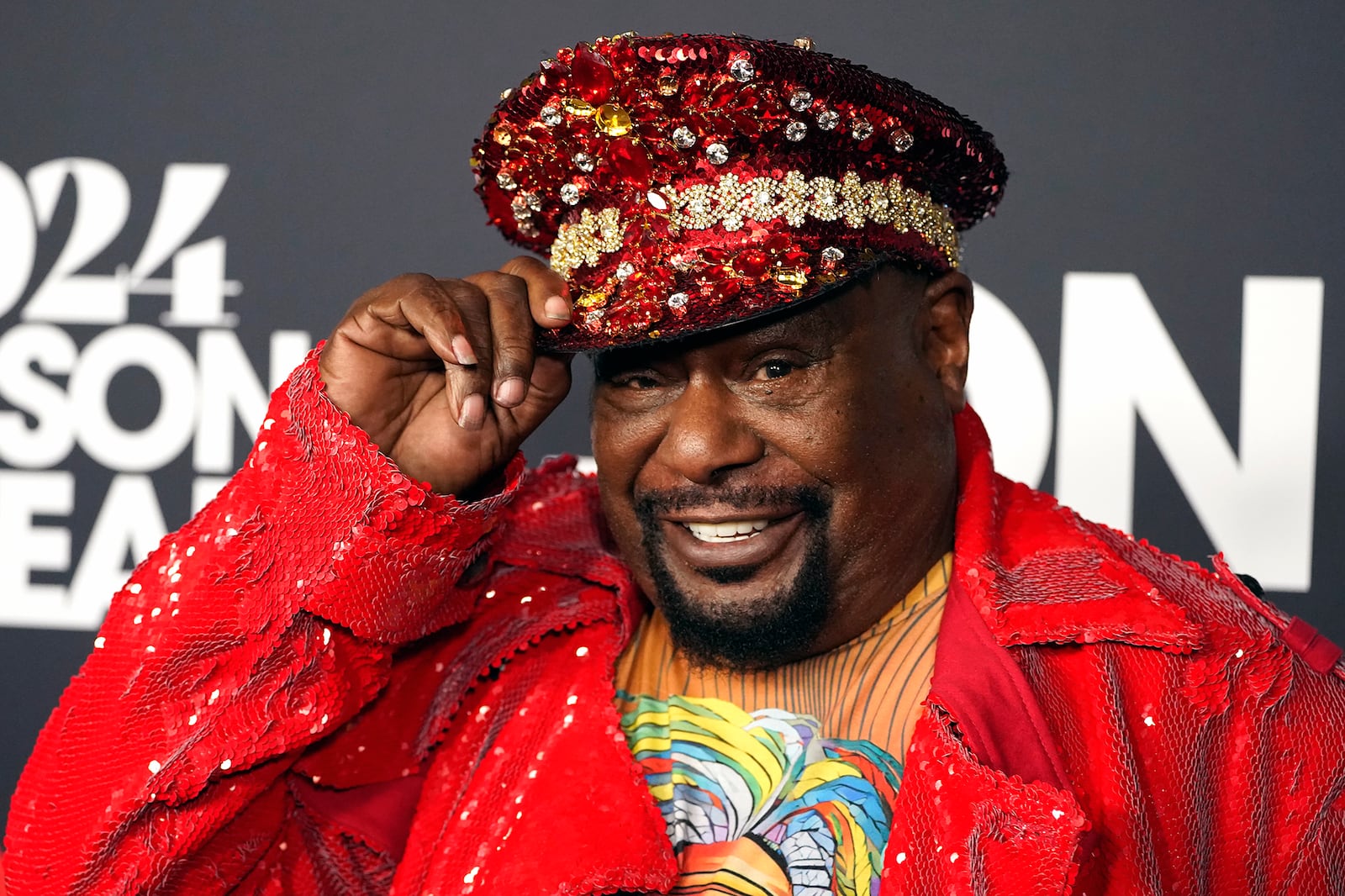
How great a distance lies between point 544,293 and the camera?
1168 mm

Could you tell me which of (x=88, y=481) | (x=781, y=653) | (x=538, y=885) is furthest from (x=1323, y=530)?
(x=88, y=481)

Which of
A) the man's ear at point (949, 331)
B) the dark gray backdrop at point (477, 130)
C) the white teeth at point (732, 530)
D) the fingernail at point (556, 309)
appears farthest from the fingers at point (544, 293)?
the dark gray backdrop at point (477, 130)

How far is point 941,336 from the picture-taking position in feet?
4.27

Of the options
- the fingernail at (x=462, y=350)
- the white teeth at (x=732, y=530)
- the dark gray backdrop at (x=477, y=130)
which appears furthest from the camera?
the dark gray backdrop at (x=477, y=130)

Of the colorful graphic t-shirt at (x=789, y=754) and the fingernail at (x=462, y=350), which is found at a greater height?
the fingernail at (x=462, y=350)

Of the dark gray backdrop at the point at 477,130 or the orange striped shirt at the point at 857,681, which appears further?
the dark gray backdrop at the point at 477,130

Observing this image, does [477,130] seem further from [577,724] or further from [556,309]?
[577,724]

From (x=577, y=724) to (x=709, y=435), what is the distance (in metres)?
0.30

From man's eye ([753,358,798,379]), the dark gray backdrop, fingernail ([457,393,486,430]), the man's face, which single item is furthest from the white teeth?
the dark gray backdrop

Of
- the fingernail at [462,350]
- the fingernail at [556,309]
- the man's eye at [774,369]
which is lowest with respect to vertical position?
the man's eye at [774,369]

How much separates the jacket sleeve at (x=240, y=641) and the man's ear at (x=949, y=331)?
40cm

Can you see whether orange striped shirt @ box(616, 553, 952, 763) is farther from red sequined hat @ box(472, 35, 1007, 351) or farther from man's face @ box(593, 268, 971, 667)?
red sequined hat @ box(472, 35, 1007, 351)

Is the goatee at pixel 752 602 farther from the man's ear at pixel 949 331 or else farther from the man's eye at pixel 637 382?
the man's ear at pixel 949 331

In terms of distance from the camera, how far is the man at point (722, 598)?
3.64ft
